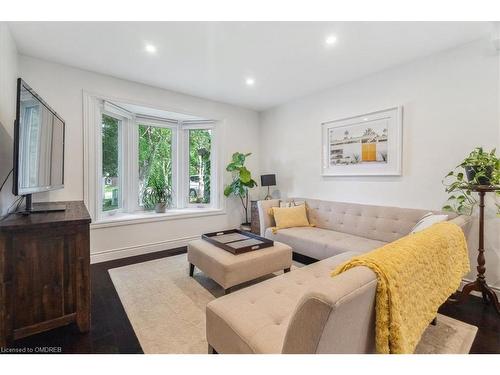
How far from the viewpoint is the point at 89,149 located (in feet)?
10.00

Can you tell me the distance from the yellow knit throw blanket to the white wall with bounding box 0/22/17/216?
2635mm

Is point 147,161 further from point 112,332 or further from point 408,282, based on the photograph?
point 408,282

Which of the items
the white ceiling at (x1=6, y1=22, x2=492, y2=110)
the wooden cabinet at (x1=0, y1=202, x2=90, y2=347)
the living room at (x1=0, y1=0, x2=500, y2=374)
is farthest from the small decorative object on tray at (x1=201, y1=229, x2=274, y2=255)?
the white ceiling at (x1=6, y1=22, x2=492, y2=110)

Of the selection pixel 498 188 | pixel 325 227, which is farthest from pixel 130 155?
pixel 498 188

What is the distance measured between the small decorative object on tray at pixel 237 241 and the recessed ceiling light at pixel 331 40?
2067mm

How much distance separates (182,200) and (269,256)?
8.15ft

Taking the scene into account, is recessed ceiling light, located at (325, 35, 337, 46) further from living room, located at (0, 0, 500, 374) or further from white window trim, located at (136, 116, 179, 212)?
white window trim, located at (136, 116, 179, 212)

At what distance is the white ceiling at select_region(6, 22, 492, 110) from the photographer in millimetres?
2150

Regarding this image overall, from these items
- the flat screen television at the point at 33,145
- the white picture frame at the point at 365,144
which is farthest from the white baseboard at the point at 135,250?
the white picture frame at the point at 365,144

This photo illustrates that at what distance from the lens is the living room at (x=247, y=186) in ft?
4.36
